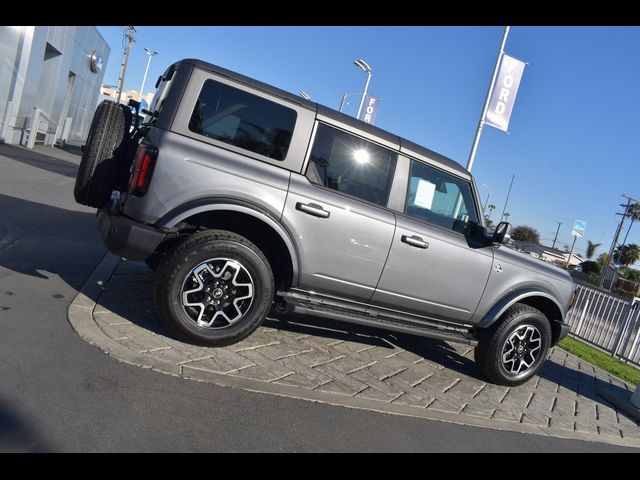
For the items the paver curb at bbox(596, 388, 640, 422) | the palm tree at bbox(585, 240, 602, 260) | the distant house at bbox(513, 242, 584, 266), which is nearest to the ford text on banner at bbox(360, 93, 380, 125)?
the distant house at bbox(513, 242, 584, 266)

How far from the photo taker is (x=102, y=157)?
4.25 metres

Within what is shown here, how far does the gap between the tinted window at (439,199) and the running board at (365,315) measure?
957mm

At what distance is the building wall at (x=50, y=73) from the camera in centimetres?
1485

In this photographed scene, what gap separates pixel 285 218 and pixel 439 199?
1.66m

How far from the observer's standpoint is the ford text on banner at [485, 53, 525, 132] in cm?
1254

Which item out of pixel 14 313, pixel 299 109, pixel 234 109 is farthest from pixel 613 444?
pixel 14 313

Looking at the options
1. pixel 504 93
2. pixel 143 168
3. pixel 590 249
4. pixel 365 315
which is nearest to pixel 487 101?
pixel 504 93

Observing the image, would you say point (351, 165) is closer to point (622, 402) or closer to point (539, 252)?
point (622, 402)

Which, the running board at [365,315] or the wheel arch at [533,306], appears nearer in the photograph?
the running board at [365,315]

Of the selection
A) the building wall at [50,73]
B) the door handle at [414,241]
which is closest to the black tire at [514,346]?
the door handle at [414,241]

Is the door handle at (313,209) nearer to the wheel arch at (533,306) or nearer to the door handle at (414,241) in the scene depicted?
the door handle at (414,241)

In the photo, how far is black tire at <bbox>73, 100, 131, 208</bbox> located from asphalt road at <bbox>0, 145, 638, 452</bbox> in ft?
3.20
